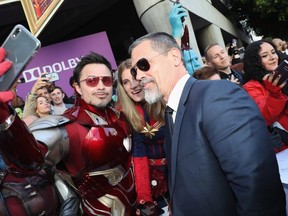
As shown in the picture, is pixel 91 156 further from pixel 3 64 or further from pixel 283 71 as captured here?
pixel 283 71

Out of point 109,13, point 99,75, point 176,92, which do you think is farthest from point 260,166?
point 109,13

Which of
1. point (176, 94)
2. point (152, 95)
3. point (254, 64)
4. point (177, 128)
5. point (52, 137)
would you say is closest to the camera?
point (177, 128)

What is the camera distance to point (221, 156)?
3.92ft

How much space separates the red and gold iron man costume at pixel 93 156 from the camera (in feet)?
6.74

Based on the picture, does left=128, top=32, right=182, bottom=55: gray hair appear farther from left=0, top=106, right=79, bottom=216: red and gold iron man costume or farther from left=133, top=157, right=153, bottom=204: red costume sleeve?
left=133, top=157, right=153, bottom=204: red costume sleeve

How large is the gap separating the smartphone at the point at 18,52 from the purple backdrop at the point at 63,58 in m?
6.03

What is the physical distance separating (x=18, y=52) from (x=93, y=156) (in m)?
0.90

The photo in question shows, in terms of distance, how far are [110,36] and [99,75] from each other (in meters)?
10.8

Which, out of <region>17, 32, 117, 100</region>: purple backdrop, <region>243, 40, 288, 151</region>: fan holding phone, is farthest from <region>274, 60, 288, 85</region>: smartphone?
<region>17, 32, 117, 100</region>: purple backdrop

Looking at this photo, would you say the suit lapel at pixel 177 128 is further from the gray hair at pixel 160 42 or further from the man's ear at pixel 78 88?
the man's ear at pixel 78 88

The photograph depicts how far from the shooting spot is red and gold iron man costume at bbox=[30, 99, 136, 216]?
6.74ft

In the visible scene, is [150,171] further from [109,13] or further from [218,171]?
[109,13]

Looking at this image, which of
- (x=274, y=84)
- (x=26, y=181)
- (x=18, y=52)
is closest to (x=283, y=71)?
(x=274, y=84)

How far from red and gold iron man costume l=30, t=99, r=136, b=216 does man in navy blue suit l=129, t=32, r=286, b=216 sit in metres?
0.86
